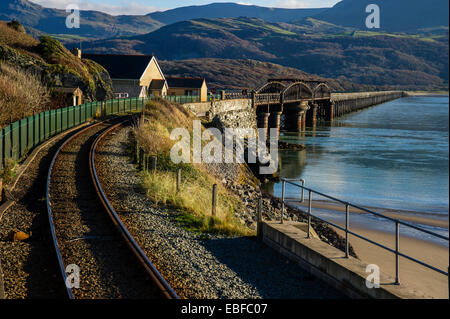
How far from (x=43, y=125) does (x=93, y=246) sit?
1998cm

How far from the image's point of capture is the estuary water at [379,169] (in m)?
27.1

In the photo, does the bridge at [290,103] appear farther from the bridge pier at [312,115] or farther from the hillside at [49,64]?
the hillside at [49,64]

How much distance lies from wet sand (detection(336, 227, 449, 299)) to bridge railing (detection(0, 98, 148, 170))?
13844mm

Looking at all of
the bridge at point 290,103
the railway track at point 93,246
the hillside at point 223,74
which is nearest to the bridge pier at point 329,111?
the bridge at point 290,103

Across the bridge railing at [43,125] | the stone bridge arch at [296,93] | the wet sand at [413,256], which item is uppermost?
the stone bridge arch at [296,93]

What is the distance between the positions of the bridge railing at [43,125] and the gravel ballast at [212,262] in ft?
26.6

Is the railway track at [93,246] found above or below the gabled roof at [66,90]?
below

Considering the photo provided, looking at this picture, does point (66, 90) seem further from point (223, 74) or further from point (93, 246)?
point (223, 74)

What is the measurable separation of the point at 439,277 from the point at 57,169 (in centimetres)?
1409

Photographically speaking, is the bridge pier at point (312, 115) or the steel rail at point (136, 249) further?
the bridge pier at point (312, 115)

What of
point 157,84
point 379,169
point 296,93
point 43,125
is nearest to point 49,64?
point 43,125

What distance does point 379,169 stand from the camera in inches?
1499

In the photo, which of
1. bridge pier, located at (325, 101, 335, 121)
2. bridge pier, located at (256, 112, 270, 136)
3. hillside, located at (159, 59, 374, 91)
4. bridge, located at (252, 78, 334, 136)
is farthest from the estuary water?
hillside, located at (159, 59, 374, 91)
